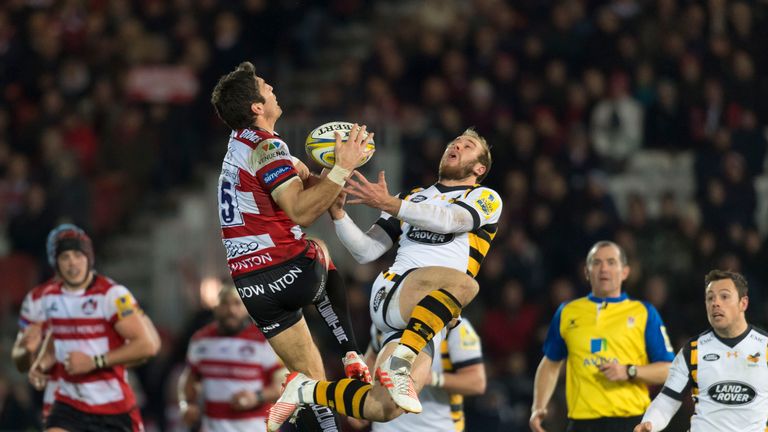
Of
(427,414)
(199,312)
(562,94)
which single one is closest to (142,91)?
(199,312)

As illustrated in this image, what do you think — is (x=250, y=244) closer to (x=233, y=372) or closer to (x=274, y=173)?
(x=274, y=173)

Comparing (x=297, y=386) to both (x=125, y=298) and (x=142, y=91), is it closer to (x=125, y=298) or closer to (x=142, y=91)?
(x=125, y=298)

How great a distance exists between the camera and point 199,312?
15227mm

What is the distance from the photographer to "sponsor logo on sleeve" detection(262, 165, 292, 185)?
8109mm

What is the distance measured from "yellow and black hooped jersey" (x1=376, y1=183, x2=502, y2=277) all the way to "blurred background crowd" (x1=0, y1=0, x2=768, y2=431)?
174 inches

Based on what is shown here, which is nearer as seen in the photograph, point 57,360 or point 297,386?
point 297,386

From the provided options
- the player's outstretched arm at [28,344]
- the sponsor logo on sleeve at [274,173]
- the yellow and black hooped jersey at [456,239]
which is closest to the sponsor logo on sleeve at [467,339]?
the yellow and black hooped jersey at [456,239]

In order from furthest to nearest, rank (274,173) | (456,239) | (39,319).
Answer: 1. (39,319)
2. (456,239)
3. (274,173)

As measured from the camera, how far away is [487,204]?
861 centimetres

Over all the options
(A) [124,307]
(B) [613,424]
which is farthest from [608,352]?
(A) [124,307]

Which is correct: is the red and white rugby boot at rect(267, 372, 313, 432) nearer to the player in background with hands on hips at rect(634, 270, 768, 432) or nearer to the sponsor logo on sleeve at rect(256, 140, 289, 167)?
the sponsor logo on sleeve at rect(256, 140, 289, 167)

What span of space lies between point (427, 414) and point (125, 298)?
2.50 m

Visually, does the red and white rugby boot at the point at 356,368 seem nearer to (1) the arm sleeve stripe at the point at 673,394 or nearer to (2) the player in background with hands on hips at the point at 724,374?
(2) the player in background with hands on hips at the point at 724,374

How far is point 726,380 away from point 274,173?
11.1 feet
